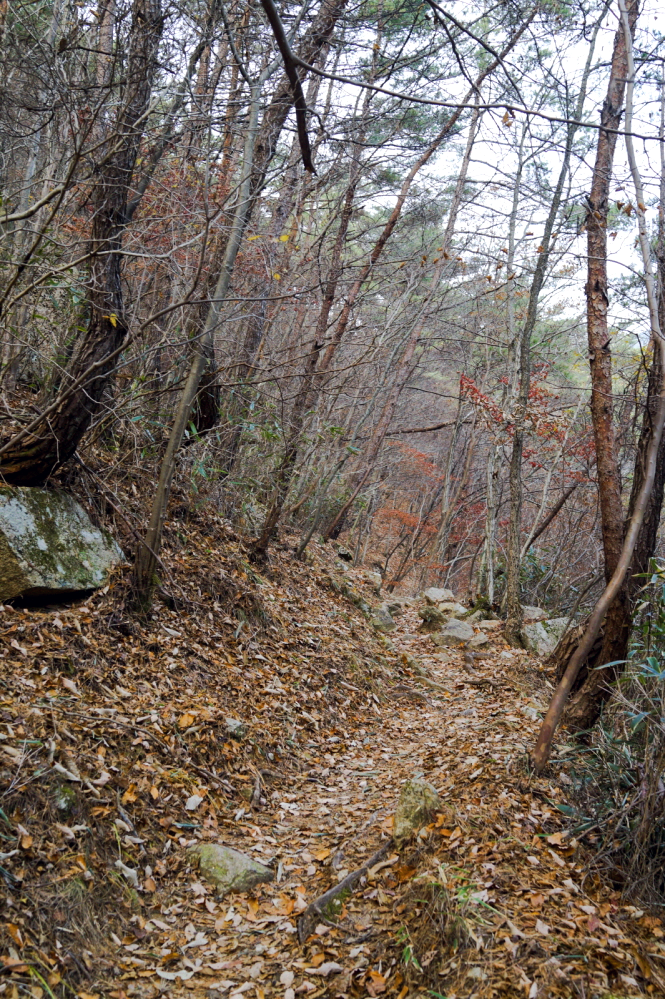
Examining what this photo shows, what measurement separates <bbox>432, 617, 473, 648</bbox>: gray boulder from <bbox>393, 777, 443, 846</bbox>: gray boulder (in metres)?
6.15

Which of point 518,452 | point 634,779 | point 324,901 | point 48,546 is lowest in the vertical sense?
point 324,901

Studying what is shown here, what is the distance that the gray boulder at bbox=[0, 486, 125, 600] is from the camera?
4512 mm

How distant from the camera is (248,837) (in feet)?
13.5

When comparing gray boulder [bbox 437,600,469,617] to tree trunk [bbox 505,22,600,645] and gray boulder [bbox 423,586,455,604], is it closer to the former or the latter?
gray boulder [bbox 423,586,455,604]

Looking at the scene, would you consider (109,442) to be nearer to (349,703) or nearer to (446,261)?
(349,703)

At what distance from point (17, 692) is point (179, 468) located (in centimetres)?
358

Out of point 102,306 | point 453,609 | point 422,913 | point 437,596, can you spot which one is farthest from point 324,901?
point 437,596

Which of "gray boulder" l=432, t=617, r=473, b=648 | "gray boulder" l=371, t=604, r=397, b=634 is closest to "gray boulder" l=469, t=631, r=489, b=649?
"gray boulder" l=432, t=617, r=473, b=648

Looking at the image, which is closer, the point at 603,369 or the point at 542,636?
the point at 603,369

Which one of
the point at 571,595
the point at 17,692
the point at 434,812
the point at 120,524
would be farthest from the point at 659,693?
the point at 571,595

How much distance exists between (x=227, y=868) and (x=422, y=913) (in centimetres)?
124

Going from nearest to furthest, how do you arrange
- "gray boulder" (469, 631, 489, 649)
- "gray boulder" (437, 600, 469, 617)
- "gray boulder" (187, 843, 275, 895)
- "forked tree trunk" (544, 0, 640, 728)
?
"gray boulder" (187, 843, 275, 895)
"forked tree trunk" (544, 0, 640, 728)
"gray boulder" (469, 631, 489, 649)
"gray boulder" (437, 600, 469, 617)

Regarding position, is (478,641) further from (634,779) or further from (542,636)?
→ (634,779)

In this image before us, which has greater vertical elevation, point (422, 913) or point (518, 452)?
point (518, 452)
